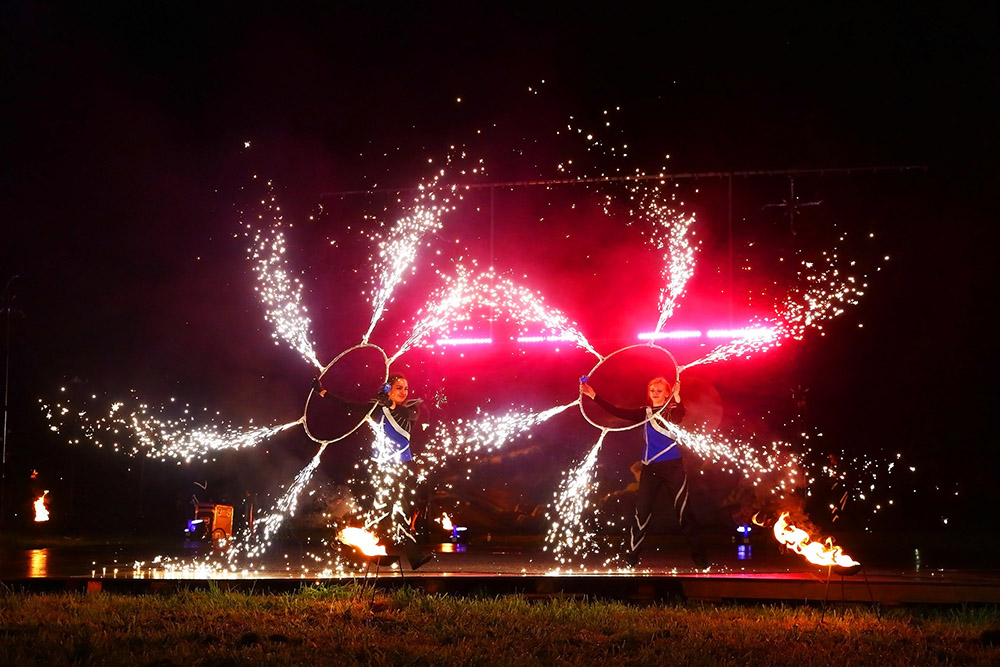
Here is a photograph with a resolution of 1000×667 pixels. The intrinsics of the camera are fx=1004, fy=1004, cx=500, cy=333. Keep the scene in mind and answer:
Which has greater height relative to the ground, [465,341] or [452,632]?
[465,341]

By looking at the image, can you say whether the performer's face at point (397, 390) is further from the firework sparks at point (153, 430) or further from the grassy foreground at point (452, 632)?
the firework sparks at point (153, 430)

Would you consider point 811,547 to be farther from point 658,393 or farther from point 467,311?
point 467,311

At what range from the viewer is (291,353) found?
47.8 ft

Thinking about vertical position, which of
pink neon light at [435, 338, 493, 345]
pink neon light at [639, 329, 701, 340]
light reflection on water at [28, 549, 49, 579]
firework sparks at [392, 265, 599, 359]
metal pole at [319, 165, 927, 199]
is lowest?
light reflection on water at [28, 549, 49, 579]

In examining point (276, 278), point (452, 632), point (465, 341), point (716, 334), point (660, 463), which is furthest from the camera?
point (276, 278)

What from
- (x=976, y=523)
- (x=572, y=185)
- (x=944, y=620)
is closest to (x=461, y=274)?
(x=572, y=185)

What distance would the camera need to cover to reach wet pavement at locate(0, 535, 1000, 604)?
8.04m

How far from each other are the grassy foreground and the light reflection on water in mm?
806

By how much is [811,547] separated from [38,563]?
7.27 metres

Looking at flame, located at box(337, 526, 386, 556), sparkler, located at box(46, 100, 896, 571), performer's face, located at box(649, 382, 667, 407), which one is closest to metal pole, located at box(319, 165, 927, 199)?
sparkler, located at box(46, 100, 896, 571)

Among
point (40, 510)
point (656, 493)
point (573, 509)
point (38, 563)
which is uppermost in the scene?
point (656, 493)

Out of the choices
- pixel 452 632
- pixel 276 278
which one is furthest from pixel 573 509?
pixel 452 632

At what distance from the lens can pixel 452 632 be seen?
6656 mm

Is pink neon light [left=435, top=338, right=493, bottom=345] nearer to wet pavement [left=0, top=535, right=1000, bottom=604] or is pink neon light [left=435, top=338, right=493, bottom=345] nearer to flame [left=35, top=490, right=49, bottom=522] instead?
wet pavement [left=0, top=535, right=1000, bottom=604]
